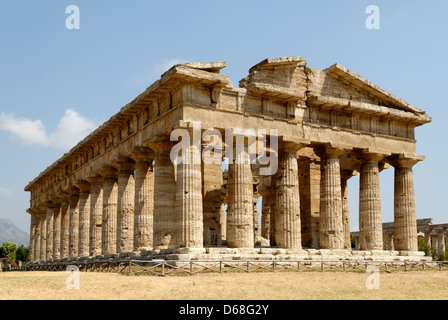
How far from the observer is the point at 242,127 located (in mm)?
29562

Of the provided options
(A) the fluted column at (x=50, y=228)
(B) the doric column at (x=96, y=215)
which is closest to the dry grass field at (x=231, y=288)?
(B) the doric column at (x=96, y=215)

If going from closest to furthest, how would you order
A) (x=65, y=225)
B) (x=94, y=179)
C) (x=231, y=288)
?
(x=231, y=288)
(x=94, y=179)
(x=65, y=225)

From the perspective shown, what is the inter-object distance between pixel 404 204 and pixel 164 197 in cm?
1568

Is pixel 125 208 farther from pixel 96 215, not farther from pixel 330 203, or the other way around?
pixel 330 203

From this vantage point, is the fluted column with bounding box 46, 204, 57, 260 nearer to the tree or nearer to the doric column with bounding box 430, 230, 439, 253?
the doric column with bounding box 430, 230, 439, 253

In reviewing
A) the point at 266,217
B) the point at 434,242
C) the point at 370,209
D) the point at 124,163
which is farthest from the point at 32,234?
the point at 434,242

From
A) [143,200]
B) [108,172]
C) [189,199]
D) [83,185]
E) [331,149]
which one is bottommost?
[189,199]

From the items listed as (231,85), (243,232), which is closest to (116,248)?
(243,232)

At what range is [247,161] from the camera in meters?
29.5

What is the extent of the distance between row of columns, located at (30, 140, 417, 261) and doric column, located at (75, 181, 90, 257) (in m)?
0.15

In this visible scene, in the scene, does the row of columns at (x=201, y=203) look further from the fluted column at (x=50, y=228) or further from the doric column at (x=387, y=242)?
the doric column at (x=387, y=242)

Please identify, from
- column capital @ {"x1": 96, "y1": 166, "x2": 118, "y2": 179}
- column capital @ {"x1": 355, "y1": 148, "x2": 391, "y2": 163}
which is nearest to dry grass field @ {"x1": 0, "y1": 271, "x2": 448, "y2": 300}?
column capital @ {"x1": 355, "y1": 148, "x2": 391, "y2": 163}
